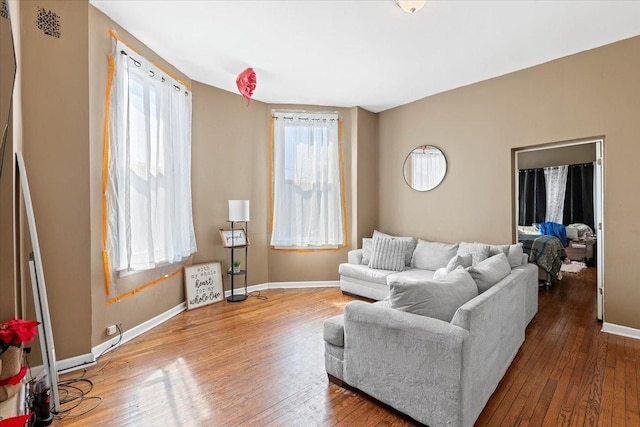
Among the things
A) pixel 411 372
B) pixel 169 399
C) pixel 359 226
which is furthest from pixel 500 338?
pixel 359 226

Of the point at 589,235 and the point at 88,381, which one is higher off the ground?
the point at 589,235

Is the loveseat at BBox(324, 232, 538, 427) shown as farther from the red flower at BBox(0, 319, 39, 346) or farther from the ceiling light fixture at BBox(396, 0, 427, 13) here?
the ceiling light fixture at BBox(396, 0, 427, 13)

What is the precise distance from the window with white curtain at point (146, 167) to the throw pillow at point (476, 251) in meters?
3.31

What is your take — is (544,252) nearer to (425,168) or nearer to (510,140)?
(510,140)

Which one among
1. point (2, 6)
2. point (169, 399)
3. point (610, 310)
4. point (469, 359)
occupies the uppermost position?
point (2, 6)

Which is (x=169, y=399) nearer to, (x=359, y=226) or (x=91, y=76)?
(x=91, y=76)

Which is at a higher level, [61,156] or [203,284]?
[61,156]

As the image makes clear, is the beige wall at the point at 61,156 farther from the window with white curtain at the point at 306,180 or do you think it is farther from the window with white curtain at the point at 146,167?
the window with white curtain at the point at 306,180

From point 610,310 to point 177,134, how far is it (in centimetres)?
489

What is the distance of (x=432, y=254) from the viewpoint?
3.97 metres

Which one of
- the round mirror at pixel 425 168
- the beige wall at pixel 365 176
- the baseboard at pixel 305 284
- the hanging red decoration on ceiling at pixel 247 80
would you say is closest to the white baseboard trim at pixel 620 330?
the round mirror at pixel 425 168

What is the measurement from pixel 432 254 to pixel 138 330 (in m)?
3.47

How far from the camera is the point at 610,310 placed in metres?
3.00

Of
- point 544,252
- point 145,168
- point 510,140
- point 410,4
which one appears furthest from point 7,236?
point 544,252
